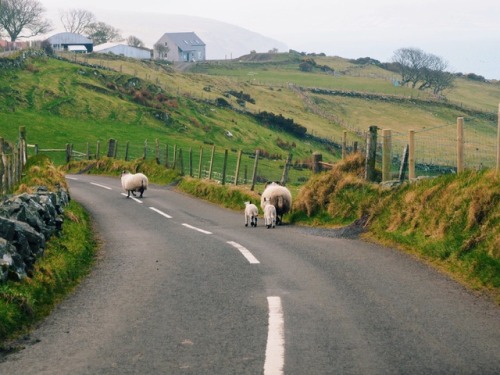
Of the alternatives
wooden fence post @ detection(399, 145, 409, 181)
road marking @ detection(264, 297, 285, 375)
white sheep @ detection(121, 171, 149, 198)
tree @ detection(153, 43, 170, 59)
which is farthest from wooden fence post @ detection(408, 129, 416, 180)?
tree @ detection(153, 43, 170, 59)

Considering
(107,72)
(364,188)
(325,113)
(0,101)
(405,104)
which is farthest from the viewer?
(405,104)

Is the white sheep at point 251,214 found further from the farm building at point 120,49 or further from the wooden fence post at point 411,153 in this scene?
the farm building at point 120,49

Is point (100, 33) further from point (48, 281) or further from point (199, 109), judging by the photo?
point (48, 281)

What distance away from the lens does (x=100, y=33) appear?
187 m

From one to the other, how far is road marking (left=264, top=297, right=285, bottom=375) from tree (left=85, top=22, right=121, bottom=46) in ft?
599

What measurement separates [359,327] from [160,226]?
43.0 feet

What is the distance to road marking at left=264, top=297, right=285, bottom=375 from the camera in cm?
718

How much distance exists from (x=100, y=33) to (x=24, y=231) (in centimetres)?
18209

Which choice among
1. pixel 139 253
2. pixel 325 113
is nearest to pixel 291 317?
pixel 139 253

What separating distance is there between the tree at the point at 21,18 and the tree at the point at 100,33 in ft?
90.3

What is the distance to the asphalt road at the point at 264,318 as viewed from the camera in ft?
24.4

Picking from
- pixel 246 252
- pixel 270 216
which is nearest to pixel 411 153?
pixel 270 216

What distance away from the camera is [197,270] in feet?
42.1

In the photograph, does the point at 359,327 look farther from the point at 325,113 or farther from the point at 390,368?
the point at 325,113
